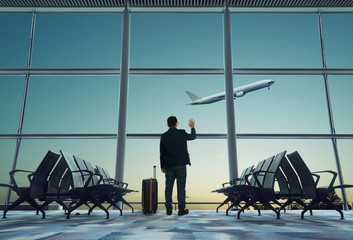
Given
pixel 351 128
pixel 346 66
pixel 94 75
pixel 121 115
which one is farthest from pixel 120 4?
pixel 351 128

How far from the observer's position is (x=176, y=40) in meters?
8.20

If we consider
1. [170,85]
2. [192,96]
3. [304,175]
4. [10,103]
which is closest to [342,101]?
[170,85]

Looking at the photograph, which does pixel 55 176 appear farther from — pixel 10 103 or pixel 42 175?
pixel 10 103

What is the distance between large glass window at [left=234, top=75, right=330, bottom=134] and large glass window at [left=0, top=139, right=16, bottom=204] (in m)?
5.01

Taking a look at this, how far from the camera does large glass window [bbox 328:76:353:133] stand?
706 cm

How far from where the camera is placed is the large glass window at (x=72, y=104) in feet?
23.0

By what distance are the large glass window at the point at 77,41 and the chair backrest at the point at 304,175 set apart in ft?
16.4

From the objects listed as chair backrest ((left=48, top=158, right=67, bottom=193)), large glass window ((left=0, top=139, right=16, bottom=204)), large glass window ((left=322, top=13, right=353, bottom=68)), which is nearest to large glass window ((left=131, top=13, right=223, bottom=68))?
large glass window ((left=322, top=13, right=353, bottom=68))

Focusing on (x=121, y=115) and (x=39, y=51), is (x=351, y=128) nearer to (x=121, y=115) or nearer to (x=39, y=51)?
(x=121, y=115)

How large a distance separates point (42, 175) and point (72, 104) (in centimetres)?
380

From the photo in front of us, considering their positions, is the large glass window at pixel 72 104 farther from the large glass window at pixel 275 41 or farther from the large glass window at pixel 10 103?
the large glass window at pixel 275 41

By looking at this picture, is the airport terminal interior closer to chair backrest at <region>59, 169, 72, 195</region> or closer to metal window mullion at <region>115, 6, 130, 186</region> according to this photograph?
metal window mullion at <region>115, 6, 130, 186</region>

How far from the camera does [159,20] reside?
26.5ft

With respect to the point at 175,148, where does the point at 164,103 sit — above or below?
above
